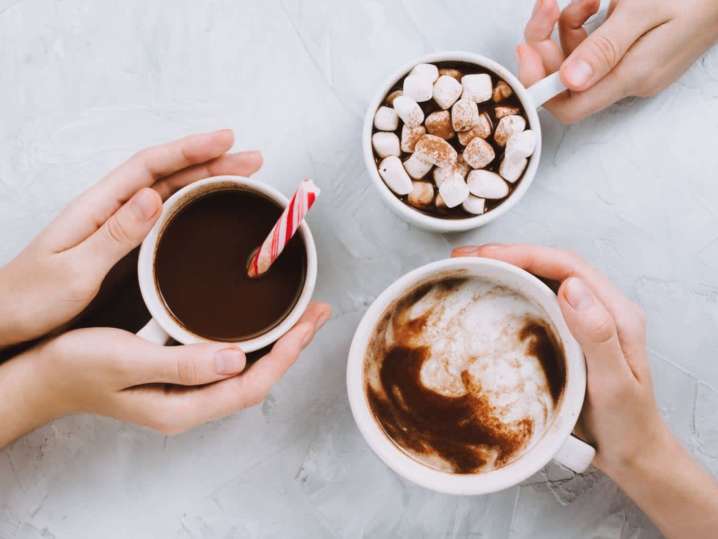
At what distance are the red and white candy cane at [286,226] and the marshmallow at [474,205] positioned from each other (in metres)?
0.20

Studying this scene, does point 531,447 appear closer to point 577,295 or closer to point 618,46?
point 577,295

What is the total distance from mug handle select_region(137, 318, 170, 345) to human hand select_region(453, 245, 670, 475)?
393 millimetres

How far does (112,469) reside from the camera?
3.45 feet

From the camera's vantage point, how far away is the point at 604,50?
922 millimetres

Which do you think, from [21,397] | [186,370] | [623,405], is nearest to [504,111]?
[623,405]

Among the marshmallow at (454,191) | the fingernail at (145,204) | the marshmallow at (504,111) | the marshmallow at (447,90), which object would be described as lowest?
the marshmallow at (454,191)

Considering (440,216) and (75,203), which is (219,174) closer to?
(75,203)

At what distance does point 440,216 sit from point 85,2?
0.62m

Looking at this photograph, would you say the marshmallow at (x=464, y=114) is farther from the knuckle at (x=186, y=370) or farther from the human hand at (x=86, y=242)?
the knuckle at (x=186, y=370)

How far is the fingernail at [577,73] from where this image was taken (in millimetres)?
895

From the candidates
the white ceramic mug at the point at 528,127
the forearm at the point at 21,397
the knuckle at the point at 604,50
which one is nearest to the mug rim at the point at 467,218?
the white ceramic mug at the point at 528,127

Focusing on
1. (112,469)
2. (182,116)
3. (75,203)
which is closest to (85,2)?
(182,116)

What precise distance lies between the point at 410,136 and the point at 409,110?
0.03 m

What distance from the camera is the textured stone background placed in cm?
103
